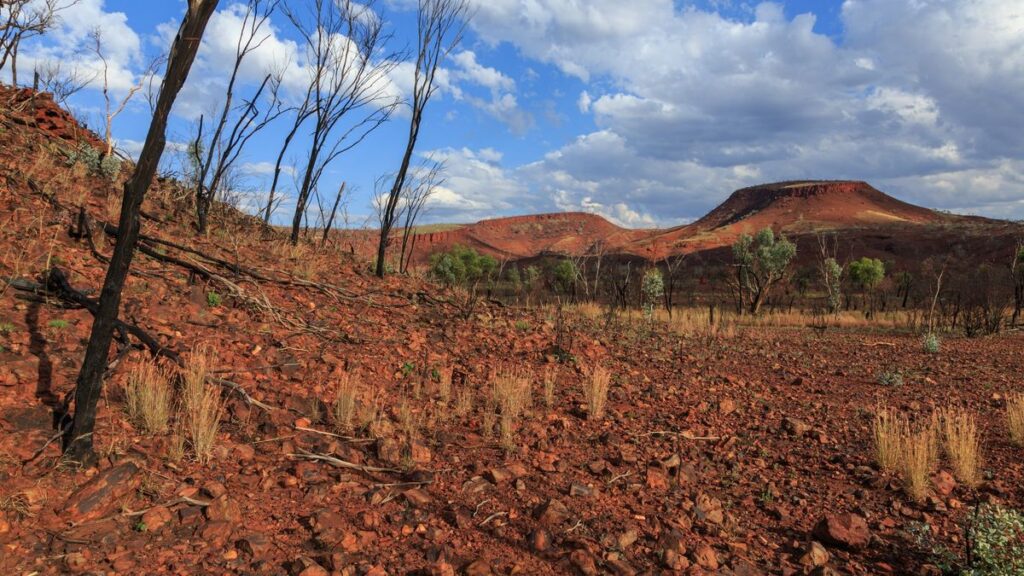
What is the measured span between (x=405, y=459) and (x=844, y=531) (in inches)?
116

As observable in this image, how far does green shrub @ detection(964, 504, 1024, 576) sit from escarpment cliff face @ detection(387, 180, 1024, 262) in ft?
162

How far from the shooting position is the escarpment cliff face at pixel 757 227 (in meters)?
64.6

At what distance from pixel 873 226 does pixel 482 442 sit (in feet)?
274

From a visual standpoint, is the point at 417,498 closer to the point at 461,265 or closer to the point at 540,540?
the point at 540,540

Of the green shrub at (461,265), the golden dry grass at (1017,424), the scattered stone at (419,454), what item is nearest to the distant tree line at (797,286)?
the green shrub at (461,265)

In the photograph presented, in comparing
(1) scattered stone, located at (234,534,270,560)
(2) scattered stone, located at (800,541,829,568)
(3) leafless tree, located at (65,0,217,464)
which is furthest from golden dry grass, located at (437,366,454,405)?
(2) scattered stone, located at (800,541,829,568)

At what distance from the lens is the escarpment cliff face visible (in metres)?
64.6

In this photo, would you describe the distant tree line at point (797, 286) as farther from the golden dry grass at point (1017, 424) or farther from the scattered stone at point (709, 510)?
the golden dry grass at point (1017, 424)

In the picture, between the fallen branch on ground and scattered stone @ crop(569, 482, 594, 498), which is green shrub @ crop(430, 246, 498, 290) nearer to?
the fallen branch on ground

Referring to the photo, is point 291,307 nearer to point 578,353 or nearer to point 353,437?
point 353,437

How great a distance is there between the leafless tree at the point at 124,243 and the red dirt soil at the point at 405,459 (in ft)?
0.74

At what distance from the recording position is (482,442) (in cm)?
486

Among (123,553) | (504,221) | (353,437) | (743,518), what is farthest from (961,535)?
(504,221)

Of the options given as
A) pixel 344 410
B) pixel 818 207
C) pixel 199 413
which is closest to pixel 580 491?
pixel 344 410
